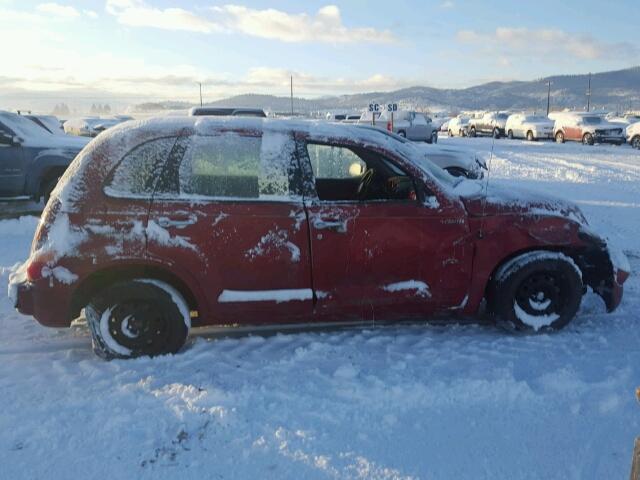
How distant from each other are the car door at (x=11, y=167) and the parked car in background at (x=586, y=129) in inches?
1025

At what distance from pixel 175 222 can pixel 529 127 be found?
104ft

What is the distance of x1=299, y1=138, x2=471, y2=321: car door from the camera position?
4.13 meters

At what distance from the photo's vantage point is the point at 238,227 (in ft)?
13.2

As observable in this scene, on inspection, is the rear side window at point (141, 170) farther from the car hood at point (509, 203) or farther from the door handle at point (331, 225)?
the car hood at point (509, 203)

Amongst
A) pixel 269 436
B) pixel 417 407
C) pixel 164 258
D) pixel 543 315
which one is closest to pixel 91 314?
pixel 164 258

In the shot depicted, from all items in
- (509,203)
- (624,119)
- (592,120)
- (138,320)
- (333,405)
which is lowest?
(333,405)

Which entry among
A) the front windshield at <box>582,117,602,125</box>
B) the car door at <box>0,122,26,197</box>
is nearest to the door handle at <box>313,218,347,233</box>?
→ the car door at <box>0,122,26,197</box>

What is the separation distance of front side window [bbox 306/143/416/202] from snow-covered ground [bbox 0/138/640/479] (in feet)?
3.73

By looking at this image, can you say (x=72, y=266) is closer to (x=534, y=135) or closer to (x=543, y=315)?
(x=543, y=315)

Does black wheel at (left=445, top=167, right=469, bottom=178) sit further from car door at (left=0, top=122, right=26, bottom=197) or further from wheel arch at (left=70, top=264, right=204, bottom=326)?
wheel arch at (left=70, top=264, right=204, bottom=326)

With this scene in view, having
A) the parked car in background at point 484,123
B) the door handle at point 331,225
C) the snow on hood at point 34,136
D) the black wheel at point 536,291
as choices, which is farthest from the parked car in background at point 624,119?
the door handle at point 331,225

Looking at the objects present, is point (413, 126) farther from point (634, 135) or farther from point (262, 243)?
point (262, 243)

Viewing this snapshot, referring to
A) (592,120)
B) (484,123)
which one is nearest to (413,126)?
(592,120)

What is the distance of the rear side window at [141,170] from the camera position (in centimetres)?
399
